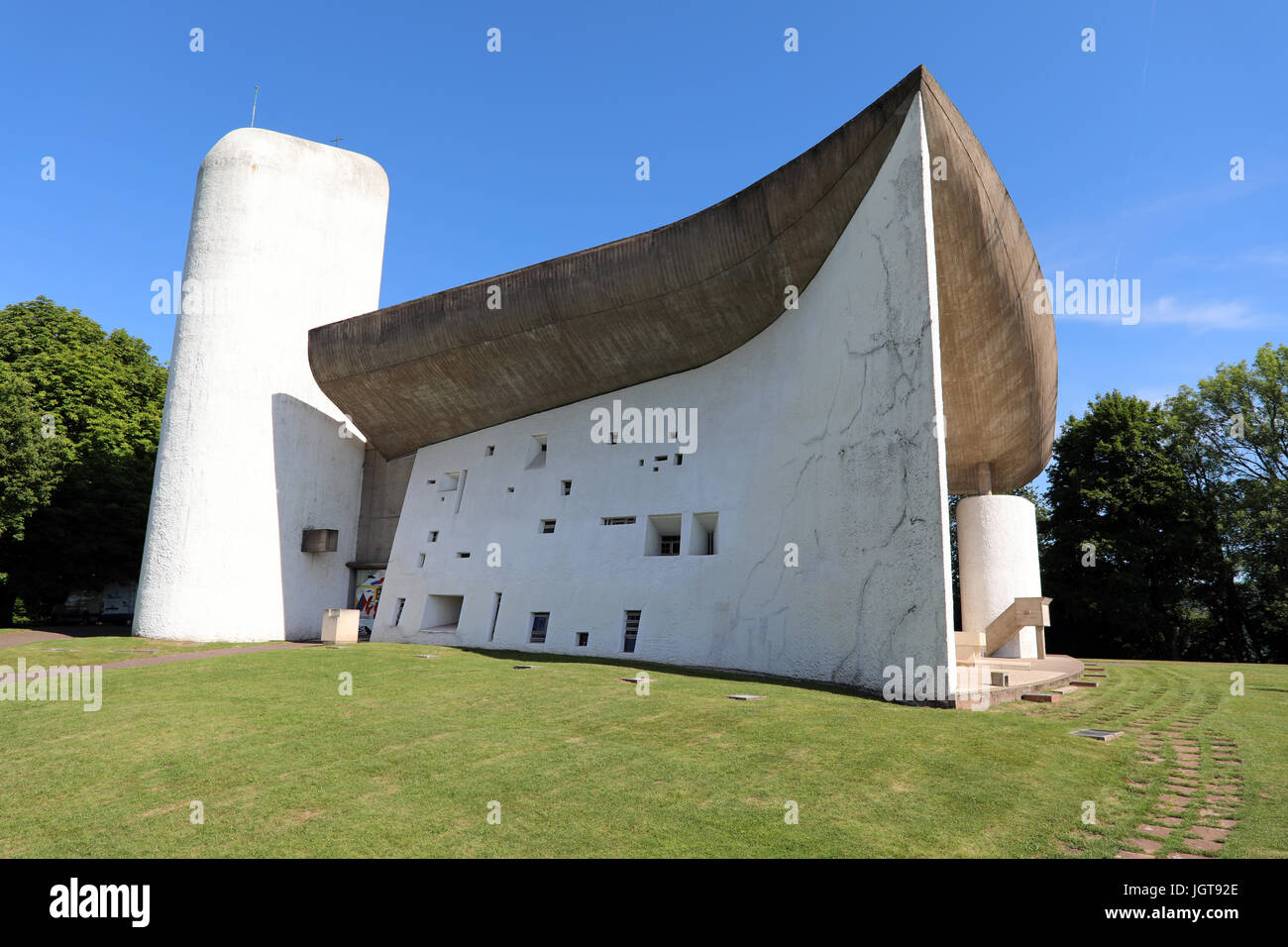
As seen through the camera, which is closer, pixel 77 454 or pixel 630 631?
pixel 630 631

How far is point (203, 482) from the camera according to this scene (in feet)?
65.7

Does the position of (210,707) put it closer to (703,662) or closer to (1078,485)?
(703,662)

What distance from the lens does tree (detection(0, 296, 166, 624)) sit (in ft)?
85.8

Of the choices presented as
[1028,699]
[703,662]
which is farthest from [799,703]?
[703,662]

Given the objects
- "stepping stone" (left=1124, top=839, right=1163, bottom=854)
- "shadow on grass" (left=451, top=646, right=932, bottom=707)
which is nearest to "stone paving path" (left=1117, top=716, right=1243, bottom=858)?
"stepping stone" (left=1124, top=839, right=1163, bottom=854)

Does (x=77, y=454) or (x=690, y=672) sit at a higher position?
(x=77, y=454)

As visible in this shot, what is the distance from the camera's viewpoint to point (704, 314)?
16.8 metres

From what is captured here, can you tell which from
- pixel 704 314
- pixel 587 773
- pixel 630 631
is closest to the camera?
pixel 587 773

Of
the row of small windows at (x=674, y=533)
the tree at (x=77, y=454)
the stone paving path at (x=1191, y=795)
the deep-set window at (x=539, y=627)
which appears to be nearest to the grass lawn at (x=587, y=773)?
the stone paving path at (x=1191, y=795)

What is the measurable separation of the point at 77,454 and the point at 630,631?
23.0 m

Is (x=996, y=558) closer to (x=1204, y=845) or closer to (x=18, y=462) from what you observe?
(x=1204, y=845)

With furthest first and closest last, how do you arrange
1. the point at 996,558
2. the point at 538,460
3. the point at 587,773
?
the point at 996,558 < the point at 538,460 < the point at 587,773

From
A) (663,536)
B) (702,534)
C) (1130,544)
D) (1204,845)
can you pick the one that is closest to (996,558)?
(1130,544)

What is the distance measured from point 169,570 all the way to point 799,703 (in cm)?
1743
